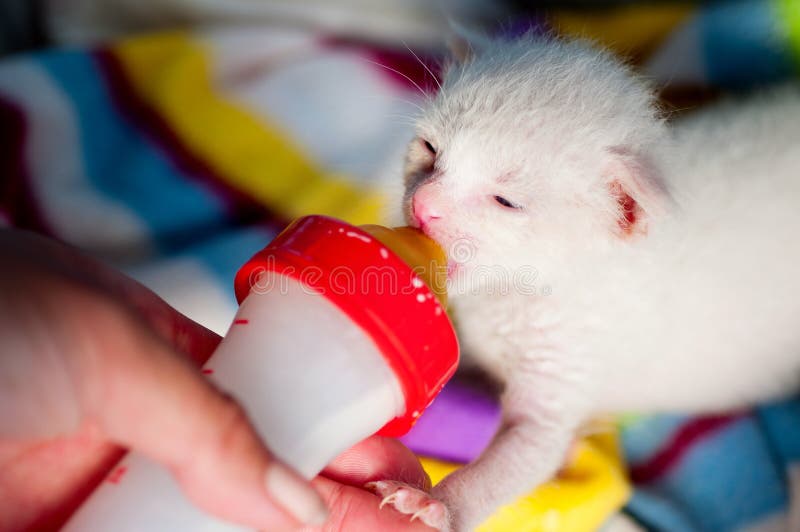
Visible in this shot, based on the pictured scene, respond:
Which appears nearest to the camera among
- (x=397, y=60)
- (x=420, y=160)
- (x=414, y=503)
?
(x=414, y=503)

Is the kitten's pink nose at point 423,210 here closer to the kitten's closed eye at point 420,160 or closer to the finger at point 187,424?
the kitten's closed eye at point 420,160

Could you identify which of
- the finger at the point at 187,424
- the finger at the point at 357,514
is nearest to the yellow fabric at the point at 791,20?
the finger at the point at 357,514

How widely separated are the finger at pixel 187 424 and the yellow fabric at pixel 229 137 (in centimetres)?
97

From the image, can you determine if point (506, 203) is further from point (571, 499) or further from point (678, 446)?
point (678, 446)

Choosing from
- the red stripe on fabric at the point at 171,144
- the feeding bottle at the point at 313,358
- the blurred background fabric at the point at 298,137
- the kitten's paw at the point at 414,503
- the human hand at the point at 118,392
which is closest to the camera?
the human hand at the point at 118,392

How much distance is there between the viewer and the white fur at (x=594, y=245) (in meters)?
1.11

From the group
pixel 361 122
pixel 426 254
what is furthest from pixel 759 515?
pixel 361 122

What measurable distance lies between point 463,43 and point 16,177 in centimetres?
110

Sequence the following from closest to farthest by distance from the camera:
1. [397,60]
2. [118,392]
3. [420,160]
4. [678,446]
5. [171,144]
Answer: [118,392] → [420,160] → [678,446] → [171,144] → [397,60]

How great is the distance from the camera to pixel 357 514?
40.6 inches

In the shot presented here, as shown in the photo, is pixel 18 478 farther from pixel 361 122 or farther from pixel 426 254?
pixel 361 122

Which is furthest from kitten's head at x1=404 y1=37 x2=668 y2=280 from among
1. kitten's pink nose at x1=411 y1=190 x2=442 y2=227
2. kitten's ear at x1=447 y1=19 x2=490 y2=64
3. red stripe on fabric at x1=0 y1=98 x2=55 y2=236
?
red stripe on fabric at x1=0 y1=98 x2=55 y2=236

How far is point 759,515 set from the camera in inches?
59.1

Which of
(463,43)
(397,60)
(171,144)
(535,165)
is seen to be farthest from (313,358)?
(397,60)
